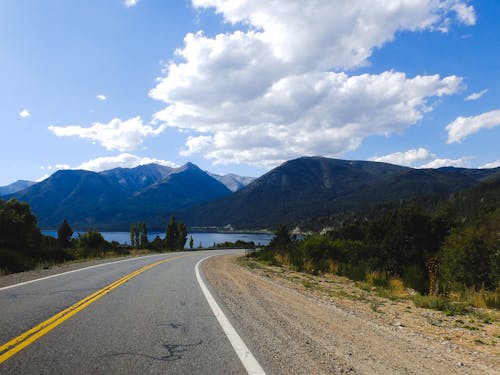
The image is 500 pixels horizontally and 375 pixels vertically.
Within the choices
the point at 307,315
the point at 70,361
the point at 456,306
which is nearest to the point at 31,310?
the point at 70,361

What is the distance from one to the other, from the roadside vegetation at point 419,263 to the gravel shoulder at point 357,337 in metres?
1.78

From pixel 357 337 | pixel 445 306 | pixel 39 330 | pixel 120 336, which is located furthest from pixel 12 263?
pixel 445 306

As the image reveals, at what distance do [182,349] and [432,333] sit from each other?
179 inches

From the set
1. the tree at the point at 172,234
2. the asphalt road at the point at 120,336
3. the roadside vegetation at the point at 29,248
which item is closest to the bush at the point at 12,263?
the roadside vegetation at the point at 29,248

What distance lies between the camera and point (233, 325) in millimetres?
6113

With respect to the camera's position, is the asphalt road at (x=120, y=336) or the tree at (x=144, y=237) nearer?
the asphalt road at (x=120, y=336)

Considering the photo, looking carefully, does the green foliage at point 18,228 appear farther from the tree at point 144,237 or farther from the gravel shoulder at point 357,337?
the tree at point 144,237

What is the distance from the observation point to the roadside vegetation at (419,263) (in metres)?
10.7

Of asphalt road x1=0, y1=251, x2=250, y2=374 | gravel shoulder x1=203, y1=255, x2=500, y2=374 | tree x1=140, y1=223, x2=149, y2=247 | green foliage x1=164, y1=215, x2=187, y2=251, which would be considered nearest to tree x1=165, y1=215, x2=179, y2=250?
green foliage x1=164, y1=215, x2=187, y2=251

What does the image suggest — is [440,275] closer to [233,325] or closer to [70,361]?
[233,325]

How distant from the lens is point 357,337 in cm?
563

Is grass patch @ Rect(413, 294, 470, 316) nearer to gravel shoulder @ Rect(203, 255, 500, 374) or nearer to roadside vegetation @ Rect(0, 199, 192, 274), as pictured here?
gravel shoulder @ Rect(203, 255, 500, 374)

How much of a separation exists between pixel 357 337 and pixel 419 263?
56.4ft

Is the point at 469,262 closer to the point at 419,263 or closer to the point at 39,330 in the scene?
the point at 419,263
